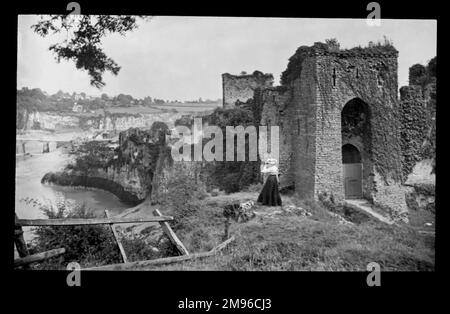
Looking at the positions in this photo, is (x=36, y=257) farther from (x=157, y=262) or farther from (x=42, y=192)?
(x=42, y=192)

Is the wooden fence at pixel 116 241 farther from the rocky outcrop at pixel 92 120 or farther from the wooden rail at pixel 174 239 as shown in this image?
the rocky outcrop at pixel 92 120

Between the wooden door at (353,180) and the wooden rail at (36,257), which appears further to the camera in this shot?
the wooden door at (353,180)

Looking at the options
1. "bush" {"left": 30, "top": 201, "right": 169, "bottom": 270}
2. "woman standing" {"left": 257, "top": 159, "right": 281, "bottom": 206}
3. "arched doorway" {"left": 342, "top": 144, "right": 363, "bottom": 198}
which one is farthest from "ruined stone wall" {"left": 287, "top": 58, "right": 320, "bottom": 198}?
"bush" {"left": 30, "top": 201, "right": 169, "bottom": 270}

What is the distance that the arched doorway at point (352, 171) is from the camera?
34.8ft

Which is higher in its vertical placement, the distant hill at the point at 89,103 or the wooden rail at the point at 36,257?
the distant hill at the point at 89,103

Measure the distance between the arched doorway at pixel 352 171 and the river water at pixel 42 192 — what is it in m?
6.48

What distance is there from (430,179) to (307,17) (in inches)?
287

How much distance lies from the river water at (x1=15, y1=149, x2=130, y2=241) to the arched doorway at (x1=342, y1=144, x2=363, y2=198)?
648 cm

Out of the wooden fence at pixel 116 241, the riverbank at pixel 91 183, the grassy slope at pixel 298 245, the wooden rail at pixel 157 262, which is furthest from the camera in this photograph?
the riverbank at pixel 91 183

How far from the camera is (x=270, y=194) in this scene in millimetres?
8977

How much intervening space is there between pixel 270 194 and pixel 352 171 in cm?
325

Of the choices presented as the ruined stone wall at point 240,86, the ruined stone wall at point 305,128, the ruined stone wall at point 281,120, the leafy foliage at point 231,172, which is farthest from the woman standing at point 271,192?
the ruined stone wall at point 240,86

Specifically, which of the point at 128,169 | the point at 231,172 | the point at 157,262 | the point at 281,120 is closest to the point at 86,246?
the point at 157,262
